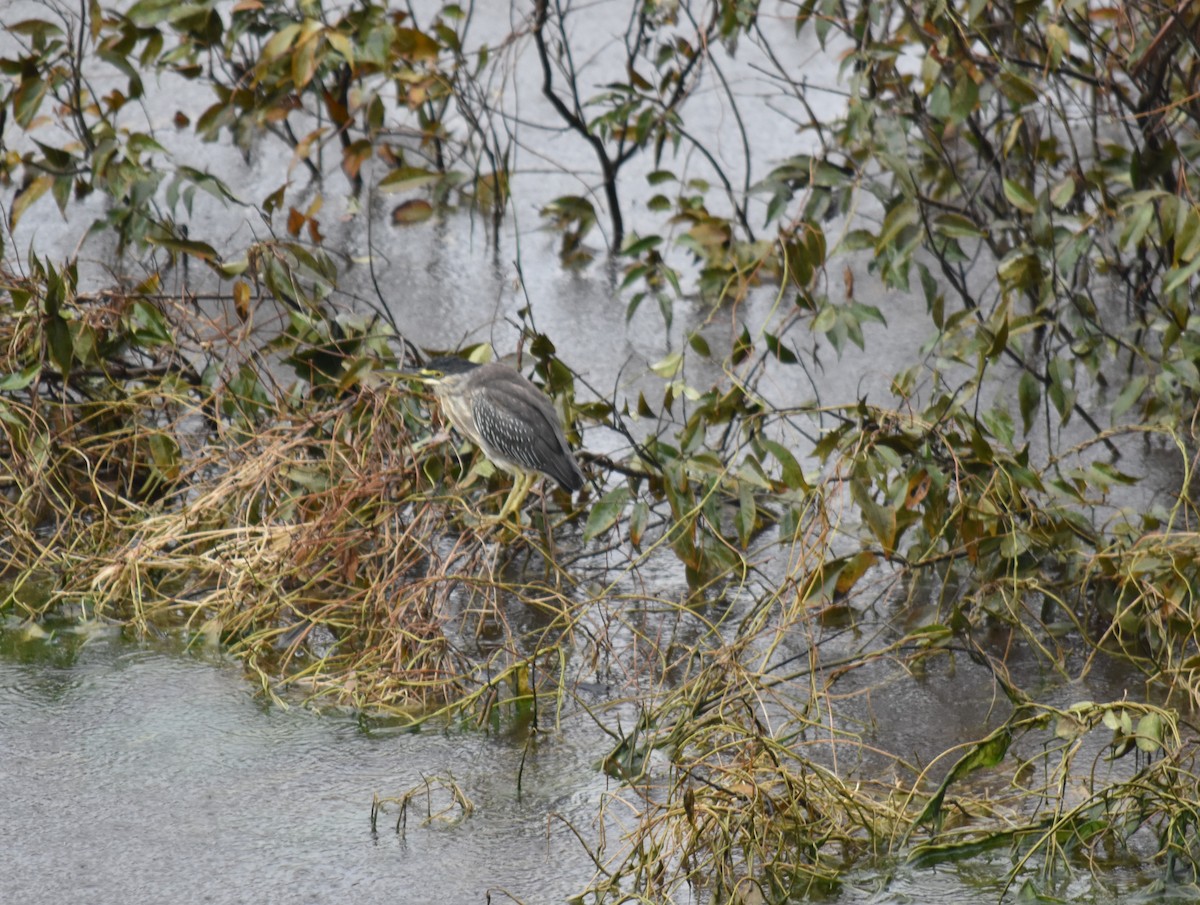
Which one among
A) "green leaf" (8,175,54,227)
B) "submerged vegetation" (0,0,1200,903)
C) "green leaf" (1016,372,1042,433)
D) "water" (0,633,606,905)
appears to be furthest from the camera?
"green leaf" (8,175,54,227)

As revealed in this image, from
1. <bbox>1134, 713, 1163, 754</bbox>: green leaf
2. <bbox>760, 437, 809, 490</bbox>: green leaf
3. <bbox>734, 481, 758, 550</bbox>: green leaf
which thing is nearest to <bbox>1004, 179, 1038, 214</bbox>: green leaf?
<bbox>760, 437, 809, 490</bbox>: green leaf

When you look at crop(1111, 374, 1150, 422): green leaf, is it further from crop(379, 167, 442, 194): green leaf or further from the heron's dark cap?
crop(379, 167, 442, 194): green leaf

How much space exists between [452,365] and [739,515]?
1031mm

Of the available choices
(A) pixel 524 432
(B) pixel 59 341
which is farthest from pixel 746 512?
(B) pixel 59 341

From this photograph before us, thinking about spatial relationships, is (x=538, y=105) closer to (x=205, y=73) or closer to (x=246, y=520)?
(x=205, y=73)

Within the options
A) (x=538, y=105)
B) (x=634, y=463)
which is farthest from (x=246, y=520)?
(x=538, y=105)

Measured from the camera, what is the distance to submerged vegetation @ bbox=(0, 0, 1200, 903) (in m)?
3.69

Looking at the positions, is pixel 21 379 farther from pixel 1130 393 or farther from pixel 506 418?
pixel 1130 393

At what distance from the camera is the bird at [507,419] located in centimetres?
481

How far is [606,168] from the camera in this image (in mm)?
7199

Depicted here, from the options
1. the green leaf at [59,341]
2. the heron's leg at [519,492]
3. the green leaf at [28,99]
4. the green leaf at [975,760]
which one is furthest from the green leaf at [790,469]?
the green leaf at [28,99]

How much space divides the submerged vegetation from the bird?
15 cm

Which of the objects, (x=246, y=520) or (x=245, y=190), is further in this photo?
(x=245, y=190)

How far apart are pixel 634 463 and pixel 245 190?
344cm
